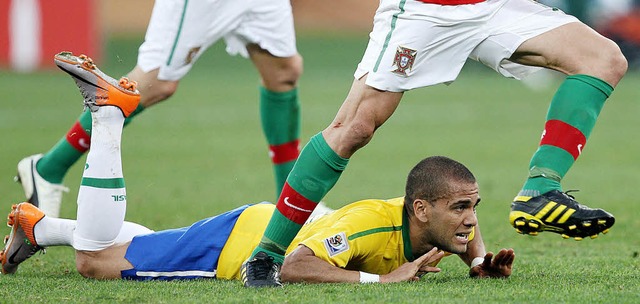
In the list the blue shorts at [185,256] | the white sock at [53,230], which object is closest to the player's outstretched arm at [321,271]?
the blue shorts at [185,256]

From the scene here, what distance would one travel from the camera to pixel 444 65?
5.03 metres

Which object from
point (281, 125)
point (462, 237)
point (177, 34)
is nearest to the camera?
point (462, 237)

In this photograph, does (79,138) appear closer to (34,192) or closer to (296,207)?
(34,192)

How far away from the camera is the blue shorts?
5418mm

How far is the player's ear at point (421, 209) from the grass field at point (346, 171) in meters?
0.31

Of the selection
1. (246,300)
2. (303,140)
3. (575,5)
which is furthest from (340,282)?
(575,5)

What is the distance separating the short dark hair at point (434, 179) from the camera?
5.10 m

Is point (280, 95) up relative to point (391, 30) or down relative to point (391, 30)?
down

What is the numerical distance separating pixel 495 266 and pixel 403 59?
1.08 m

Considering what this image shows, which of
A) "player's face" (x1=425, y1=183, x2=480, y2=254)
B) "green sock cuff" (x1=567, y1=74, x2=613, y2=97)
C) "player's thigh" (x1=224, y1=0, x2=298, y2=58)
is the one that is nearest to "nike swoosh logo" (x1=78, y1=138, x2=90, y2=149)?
"player's thigh" (x1=224, y1=0, x2=298, y2=58)

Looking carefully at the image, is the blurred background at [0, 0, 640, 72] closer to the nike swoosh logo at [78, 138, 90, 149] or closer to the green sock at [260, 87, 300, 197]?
the green sock at [260, 87, 300, 197]

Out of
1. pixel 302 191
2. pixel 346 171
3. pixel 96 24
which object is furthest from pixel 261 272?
pixel 96 24

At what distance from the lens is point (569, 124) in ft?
16.4

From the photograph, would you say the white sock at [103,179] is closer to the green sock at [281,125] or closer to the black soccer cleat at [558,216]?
the black soccer cleat at [558,216]
